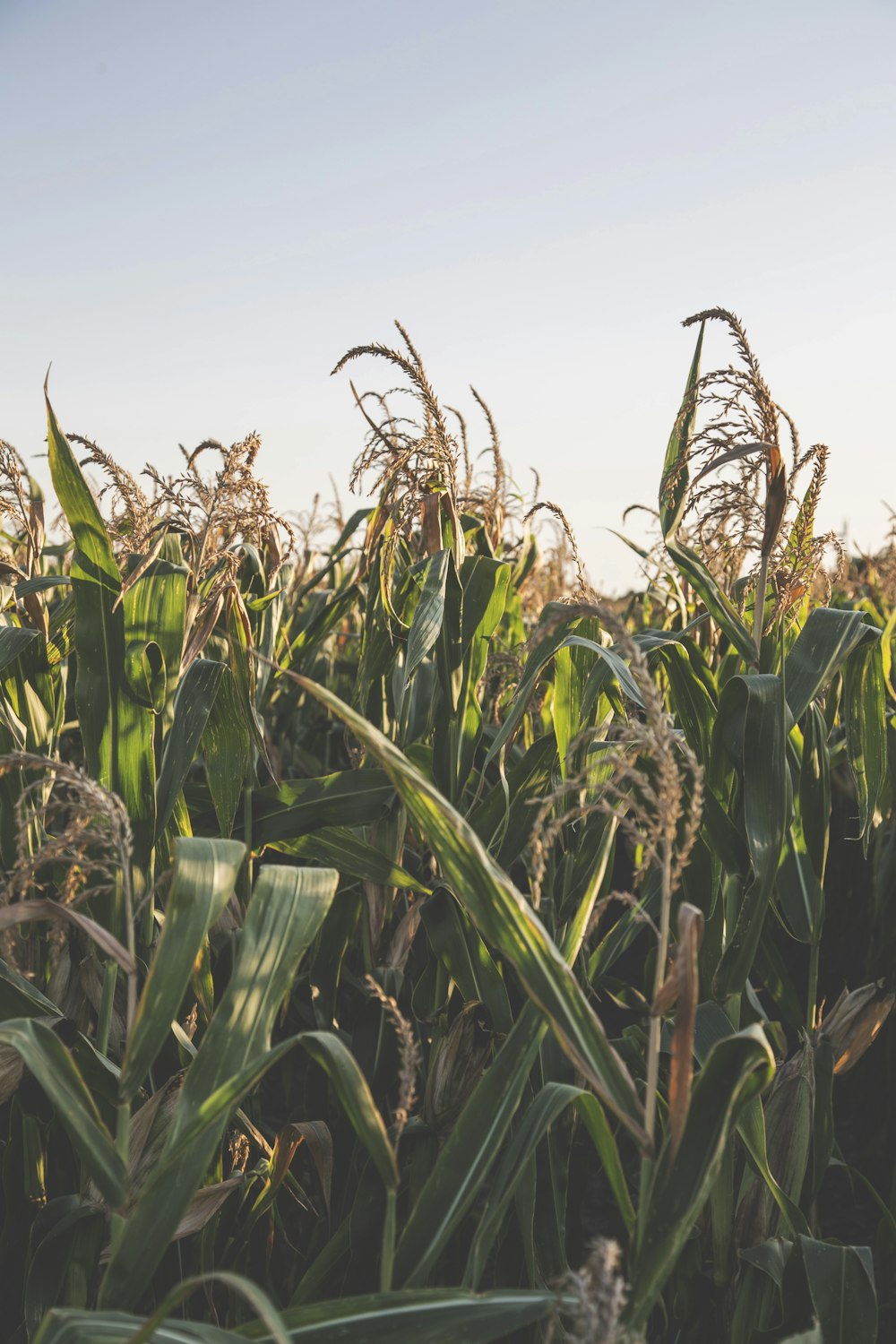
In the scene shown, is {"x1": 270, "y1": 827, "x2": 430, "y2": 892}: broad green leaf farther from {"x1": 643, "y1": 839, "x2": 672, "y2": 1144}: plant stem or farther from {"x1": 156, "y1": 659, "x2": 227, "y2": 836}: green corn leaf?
{"x1": 643, "y1": 839, "x2": 672, "y2": 1144}: plant stem

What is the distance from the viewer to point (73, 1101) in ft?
3.26

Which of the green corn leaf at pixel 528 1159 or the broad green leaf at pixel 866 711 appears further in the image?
the broad green leaf at pixel 866 711

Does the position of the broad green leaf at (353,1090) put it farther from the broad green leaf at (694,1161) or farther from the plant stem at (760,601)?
the plant stem at (760,601)

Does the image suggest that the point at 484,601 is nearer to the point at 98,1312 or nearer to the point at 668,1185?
the point at 668,1185

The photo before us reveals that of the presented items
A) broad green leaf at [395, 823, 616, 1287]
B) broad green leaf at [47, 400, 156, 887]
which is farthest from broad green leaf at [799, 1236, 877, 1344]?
broad green leaf at [47, 400, 156, 887]

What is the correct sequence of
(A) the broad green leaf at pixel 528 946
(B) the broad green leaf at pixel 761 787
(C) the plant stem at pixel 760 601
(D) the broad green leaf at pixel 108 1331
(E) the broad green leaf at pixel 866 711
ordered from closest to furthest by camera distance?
(D) the broad green leaf at pixel 108 1331
(A) the broad green leaf at pixel 528 946
(B) the broad green leaf at pixel 761 787
(C) the plant stem at pixel 760 601
(E) the broad green leaf at pixel 866 711

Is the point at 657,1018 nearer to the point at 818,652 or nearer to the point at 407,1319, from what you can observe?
the point at 407,1319

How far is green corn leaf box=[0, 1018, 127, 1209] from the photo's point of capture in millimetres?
975

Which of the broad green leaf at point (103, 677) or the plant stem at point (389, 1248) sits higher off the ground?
the broad green leaf at point (103, 677)

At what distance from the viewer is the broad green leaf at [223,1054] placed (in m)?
0.98

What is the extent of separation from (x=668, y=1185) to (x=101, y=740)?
96cm

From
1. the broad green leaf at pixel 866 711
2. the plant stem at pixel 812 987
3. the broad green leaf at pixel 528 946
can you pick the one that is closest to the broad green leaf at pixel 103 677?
the broad green leaf at pixel 528 946

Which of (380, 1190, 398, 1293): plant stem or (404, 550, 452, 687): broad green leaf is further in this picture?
(404, 550, 452, 687): broad green leaf

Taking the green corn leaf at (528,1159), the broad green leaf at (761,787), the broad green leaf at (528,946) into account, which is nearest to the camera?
the broad green leaf at (528,946)
